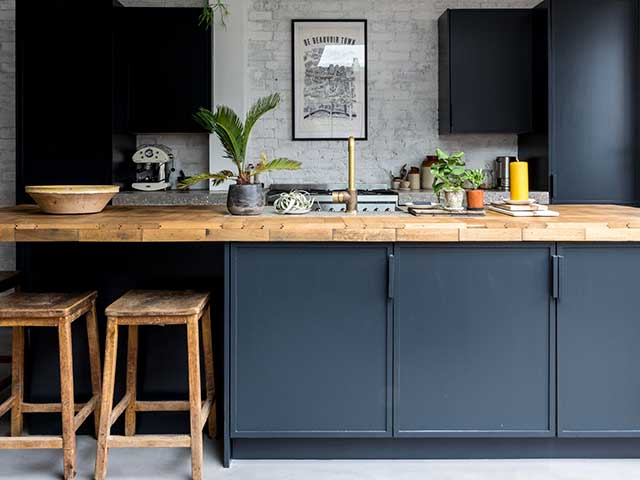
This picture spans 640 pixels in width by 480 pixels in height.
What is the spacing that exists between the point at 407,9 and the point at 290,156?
5.44 feet

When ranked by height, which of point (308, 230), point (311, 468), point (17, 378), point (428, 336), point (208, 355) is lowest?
point (311, 468)

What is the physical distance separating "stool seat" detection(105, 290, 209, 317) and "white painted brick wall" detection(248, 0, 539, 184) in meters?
3.33

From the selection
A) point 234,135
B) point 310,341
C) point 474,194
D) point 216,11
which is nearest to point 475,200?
point 474,194

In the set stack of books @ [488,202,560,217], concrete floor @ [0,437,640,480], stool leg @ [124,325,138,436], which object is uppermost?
stack of books @ [488,202,560,217]

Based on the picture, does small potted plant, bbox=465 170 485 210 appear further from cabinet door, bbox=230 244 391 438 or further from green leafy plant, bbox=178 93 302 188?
green leafy plant, bbox=178 93 302 188

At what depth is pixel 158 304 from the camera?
260 cm

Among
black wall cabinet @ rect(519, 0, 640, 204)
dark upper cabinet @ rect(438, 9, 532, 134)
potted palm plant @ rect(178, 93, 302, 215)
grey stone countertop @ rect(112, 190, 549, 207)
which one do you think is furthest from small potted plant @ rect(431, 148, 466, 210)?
dark upper cabinet @ rect(438, 9, 532, 134)

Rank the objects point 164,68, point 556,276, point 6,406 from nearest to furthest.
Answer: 1. point 556,276
2. point 6,406
3. point 164,68

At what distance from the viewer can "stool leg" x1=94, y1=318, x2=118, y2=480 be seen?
253 centimetres

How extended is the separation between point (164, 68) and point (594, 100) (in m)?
3.41

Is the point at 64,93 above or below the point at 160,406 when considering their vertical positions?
above

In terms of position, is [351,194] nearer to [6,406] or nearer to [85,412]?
[85,412]

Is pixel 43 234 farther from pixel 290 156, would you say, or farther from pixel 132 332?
pixel 290 156

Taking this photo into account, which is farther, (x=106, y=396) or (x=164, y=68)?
(x=164, y=68)
